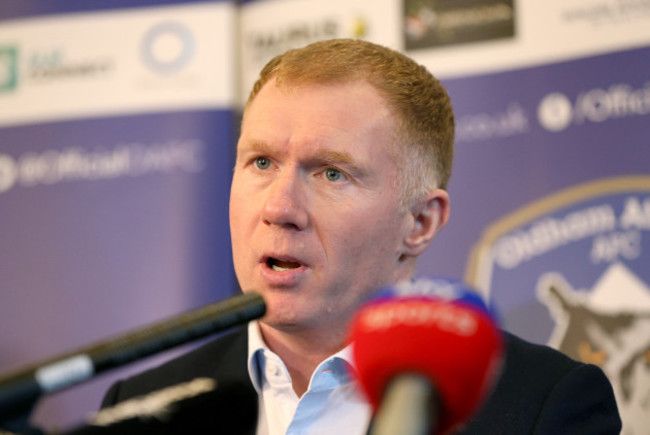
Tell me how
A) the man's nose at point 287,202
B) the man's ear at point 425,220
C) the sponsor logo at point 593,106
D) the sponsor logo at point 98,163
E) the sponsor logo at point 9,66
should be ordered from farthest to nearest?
the sponsor logo at point 9,66, the sponsor logo at point 98,163, the sponsor logo at point 593,106, the man's ear at point 425,220, the man's nose at point 287,202

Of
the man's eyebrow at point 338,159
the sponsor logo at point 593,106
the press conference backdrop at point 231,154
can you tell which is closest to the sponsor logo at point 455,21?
the press conference backdrop at point 231,154

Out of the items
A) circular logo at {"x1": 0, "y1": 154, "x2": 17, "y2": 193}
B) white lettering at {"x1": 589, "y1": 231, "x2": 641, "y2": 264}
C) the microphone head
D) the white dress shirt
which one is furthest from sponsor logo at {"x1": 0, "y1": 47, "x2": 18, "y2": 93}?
the microphone head

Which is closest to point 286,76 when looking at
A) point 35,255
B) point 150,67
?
point 150,67

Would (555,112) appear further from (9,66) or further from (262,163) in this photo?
(9,66)

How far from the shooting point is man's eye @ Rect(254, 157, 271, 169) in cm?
171

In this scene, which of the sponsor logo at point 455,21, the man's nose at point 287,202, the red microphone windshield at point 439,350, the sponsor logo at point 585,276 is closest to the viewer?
the red microphone windshield at point 439,350

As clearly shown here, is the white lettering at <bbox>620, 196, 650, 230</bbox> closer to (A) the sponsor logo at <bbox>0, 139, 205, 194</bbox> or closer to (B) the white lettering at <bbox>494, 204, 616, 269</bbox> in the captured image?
(B) the white lettering at <bbox>494, 204, 616, 269</bbox>

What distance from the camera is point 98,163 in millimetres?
3367

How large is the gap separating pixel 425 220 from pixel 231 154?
163 cm

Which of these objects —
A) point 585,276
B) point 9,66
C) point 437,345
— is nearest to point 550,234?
point 585,276

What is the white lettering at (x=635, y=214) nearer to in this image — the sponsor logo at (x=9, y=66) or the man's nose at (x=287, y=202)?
the man's nose at (x=287, y=202)

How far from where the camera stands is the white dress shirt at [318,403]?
1670mm

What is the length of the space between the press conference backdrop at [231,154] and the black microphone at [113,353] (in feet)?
6.07

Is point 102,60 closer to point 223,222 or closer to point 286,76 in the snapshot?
point 223,222
